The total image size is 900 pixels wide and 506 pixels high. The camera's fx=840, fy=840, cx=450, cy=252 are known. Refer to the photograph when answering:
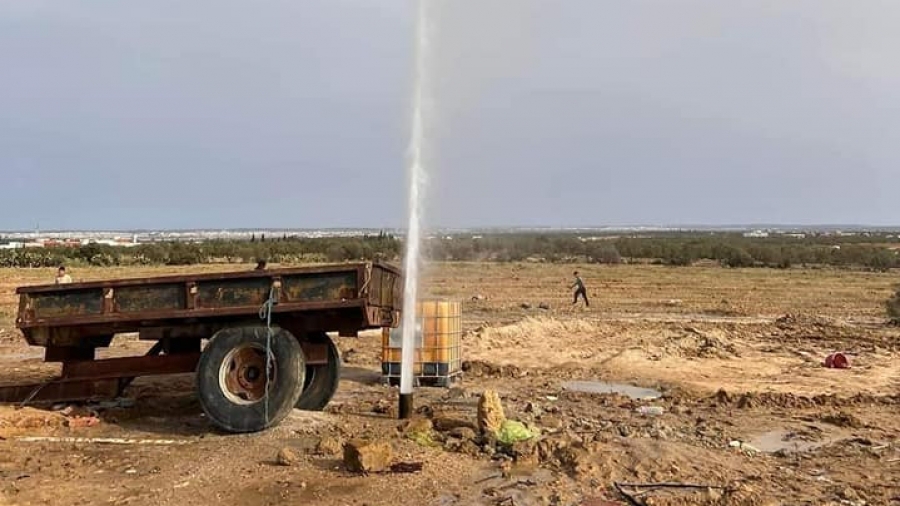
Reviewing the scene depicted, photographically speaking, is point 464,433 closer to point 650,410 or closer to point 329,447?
point 329,447

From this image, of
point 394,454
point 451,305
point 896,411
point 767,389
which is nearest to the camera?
point 394,454

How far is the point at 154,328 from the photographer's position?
963 cm

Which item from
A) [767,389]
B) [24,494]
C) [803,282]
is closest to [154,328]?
[24,494]

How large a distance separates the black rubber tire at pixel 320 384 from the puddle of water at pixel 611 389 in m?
4.32

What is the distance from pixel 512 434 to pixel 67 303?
5.16m

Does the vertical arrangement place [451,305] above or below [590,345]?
above

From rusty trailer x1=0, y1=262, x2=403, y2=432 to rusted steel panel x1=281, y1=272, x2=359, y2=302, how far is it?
11mm

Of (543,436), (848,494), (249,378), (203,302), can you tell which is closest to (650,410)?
(543,436)

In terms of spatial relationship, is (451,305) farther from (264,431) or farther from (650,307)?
(650,307)

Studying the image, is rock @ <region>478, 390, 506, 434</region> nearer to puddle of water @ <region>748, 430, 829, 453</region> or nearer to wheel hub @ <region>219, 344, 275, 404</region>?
wheel hub @ <region>219, 344, 275, 404</region>

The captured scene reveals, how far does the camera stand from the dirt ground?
23.5 feet

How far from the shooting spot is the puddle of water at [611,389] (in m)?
13.0

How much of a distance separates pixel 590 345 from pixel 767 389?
5.79 m

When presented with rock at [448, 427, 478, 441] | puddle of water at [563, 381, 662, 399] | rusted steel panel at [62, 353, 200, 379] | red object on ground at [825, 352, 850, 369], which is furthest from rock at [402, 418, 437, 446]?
red object on ground at [825, 352, 850, 369]
